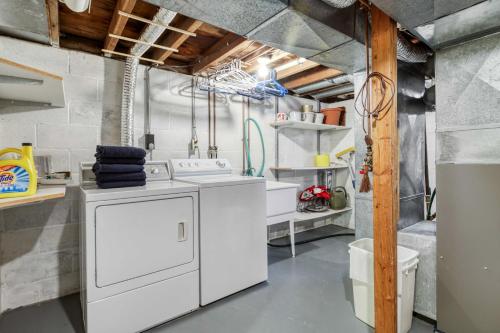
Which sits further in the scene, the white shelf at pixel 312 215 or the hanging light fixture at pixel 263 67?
the white shelf at pixel 312 215

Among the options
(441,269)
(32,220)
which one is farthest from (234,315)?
(32,220)

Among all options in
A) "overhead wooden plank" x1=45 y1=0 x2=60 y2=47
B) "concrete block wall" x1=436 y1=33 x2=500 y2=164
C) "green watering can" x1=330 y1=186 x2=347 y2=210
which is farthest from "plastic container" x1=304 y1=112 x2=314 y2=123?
"overhead wooden plank" x1=45 y1=0 x2=60 y2=47

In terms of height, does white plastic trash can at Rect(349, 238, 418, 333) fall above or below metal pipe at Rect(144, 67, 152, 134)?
below

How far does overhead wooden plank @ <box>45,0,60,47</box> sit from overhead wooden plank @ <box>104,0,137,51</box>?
373 mm

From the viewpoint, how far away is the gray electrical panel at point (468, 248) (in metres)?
1.64

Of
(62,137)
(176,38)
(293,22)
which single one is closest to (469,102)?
(293,22)

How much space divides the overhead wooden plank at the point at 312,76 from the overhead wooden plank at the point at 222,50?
1222 millimetres

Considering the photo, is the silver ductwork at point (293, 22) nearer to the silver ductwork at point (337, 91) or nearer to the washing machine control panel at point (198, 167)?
the washing machine control panel at point (198, 167)

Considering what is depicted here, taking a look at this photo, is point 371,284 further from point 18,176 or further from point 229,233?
point 18,176

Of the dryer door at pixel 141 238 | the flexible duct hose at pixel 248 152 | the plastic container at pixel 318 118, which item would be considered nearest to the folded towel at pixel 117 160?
the dryer door at pixel 141 238

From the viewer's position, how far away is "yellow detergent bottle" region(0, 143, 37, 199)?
1.46 meters

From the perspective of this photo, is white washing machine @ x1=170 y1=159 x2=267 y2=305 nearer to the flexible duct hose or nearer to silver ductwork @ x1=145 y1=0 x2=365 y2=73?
the flexible duct hose

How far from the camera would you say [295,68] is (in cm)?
329

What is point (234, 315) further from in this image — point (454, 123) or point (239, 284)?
point (454, 123)
